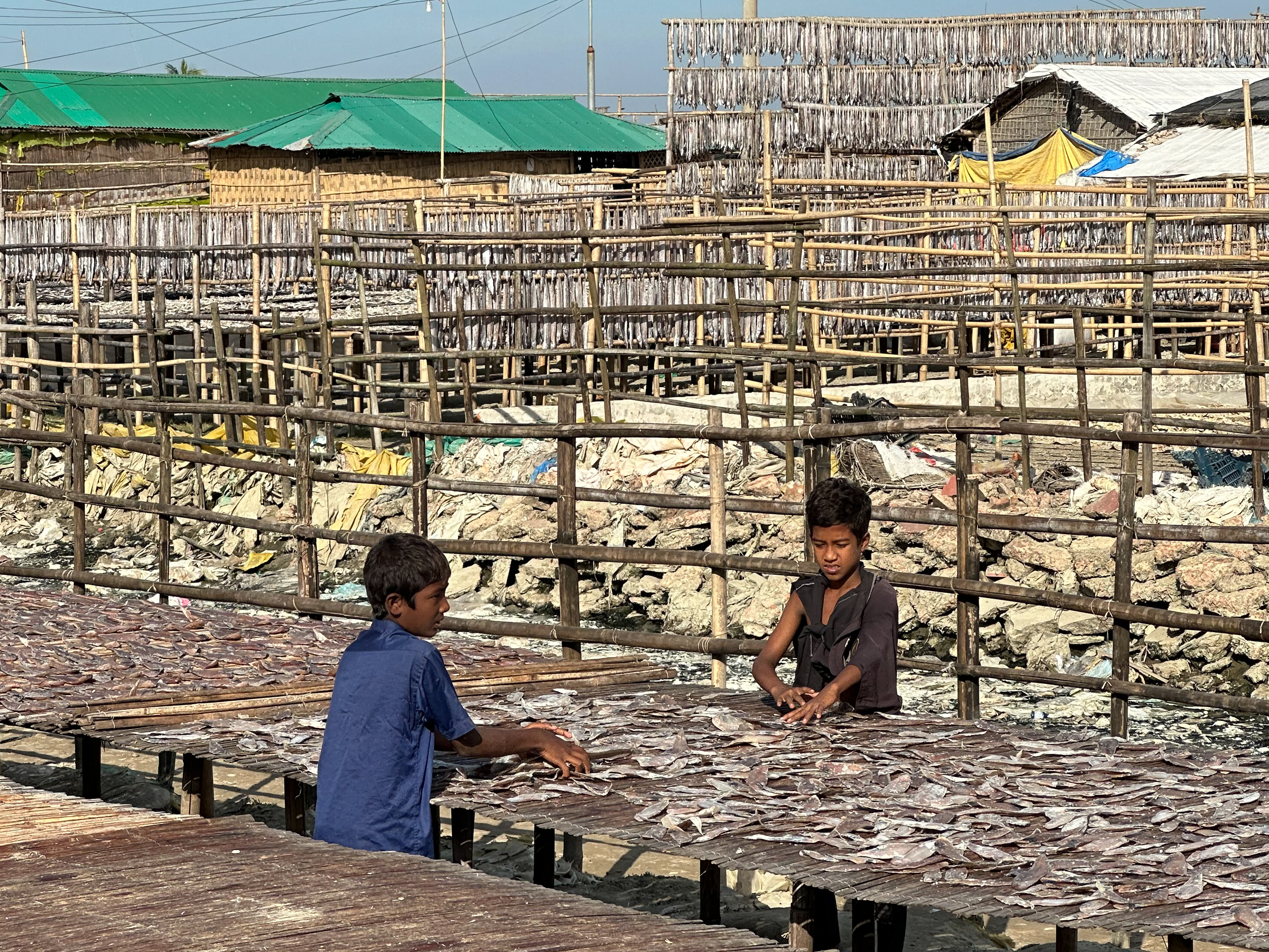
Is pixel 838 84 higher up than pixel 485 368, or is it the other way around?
pixel 838 84

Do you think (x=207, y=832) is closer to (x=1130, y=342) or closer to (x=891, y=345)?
(x=1130, y=342)

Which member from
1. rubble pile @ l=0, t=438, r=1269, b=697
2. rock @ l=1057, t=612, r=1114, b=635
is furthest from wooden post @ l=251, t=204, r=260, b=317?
rock @ l=1057, t=612, r=1114, b=635

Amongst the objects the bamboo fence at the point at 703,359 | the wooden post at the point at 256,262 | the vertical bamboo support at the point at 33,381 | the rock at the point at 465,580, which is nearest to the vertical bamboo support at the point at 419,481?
the bamboo fence at the point at 703,359

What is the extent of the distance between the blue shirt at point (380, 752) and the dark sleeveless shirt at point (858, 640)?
1.27 m

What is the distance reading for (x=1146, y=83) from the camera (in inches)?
1062

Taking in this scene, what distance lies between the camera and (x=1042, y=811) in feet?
12.5

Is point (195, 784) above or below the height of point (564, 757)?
below

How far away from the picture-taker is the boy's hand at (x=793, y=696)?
4641mm

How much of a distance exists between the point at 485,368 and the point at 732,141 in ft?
33.4

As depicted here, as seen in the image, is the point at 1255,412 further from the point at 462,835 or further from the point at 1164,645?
the point at 462,835

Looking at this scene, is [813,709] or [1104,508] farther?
[1104,508]

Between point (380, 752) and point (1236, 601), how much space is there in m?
5.98

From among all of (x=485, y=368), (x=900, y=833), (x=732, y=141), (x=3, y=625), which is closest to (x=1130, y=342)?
(x=485, y=368)

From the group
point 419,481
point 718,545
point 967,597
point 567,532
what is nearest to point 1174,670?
point 967,597
